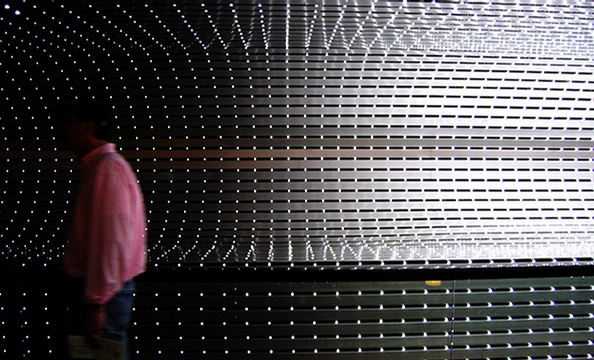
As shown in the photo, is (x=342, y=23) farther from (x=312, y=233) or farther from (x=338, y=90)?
(x=312, y=233)

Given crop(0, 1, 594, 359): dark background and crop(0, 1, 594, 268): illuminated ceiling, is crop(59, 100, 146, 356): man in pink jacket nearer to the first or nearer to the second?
crop(0, 1, 594, 359): dark background

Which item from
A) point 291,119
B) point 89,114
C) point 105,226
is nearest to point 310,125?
point 291,119

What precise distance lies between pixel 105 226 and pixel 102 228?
0.02 metres

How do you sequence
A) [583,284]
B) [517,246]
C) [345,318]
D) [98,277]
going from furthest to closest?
[517,246]
[345,318]
[583,284]
[98,277]

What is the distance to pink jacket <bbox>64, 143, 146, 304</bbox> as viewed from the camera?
2066mm

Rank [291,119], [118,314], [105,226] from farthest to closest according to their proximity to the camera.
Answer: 1. [291,119]
2. [118,314]
3. [105,226]

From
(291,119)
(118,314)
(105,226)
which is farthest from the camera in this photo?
(291,119)

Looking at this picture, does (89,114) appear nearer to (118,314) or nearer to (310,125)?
(118,314)

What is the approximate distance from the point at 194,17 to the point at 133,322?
8.71ft

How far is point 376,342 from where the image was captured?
11.8ft

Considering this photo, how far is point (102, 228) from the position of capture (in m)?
2.07

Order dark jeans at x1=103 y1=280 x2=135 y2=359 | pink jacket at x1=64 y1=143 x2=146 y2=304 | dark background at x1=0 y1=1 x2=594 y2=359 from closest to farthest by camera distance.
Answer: pink jacket at x1=64 y1=143 x2=146 y2=304 < dark jeans at x1=103 y1=280 x2=135 y2=359 < dark background at x1=0 y1=1 x2=594 y2=359

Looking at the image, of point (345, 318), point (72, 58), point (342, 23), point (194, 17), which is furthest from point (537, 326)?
point (72, 58)

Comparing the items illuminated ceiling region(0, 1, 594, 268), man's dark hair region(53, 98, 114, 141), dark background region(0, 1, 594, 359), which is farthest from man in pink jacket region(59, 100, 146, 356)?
illuminated ceiling region(0, 1, 594, 268)
